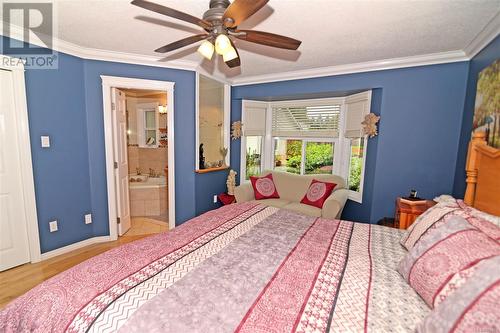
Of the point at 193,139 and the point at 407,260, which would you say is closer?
the point at 407,260

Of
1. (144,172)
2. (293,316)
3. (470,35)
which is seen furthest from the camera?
(144,172)

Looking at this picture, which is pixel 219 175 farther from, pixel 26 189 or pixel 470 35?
pixel 470 35

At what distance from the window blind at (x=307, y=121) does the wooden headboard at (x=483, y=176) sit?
6.42 feet

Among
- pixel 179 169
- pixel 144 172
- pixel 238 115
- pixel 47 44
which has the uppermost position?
pixel 47 44

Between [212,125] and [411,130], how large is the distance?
9.36ft

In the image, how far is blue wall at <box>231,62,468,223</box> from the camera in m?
2.61

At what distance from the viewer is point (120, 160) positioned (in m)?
3.15

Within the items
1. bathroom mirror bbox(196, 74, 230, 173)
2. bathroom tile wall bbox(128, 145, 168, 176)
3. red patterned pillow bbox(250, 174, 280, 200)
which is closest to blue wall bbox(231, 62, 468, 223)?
red patterned pillow bbox(250, 174, 280, 200)

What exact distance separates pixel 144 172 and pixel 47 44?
3.28 m

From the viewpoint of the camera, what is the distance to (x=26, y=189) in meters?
2.37

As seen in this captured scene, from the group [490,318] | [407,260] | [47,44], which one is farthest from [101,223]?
[490,318]

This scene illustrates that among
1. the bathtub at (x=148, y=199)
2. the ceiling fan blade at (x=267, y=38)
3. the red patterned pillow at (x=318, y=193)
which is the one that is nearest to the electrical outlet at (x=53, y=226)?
the bathtub at (x=148, y=199)

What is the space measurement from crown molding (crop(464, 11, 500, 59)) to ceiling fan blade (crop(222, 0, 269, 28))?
6.49 ft

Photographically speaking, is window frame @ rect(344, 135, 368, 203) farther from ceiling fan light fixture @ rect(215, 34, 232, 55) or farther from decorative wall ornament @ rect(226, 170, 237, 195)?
ceiling fan light fixture @ rect(215, 34, 232, 55)
